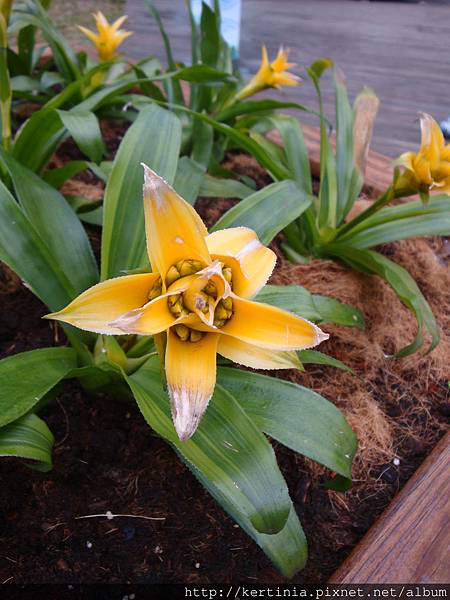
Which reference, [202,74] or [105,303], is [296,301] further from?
[202,74]

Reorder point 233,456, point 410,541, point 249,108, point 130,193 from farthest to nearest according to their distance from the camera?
point 249,108
point 130,193
point 410,541
point 233,456

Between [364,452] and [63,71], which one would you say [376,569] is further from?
[63,71]

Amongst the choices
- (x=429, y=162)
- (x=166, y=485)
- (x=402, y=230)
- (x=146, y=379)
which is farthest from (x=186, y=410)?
(x=402, y=230)

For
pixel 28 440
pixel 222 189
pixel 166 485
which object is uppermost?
→ pixel 222 189

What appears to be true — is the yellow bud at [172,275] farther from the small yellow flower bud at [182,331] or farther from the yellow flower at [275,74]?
the yellow flower at [275,74]

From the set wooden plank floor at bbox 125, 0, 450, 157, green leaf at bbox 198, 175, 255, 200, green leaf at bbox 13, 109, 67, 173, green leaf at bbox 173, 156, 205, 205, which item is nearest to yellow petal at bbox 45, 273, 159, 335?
green leaf at bbox 173, 156, 205, 205

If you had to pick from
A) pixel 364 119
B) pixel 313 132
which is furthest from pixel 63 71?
pixel 364 119
